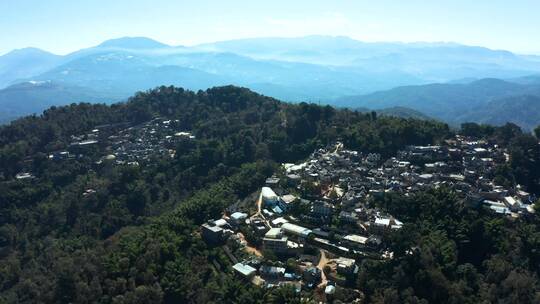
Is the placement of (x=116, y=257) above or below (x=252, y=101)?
below

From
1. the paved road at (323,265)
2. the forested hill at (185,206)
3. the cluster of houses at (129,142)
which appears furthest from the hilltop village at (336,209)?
the cluster of houses at (129,142)

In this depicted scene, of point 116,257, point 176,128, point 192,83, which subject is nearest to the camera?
point 116,257

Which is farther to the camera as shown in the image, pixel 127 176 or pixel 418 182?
pixel 127 176

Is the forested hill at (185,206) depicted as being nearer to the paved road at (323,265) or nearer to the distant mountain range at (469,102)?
the paved road at (323,265)

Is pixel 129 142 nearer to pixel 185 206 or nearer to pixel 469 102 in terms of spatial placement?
pixel 185 206

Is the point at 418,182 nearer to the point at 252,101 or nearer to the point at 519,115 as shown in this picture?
the point at 252,101

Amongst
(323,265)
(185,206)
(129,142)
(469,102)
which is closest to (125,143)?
(129,142)

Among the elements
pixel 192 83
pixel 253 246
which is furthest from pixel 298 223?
pixel 192 83
